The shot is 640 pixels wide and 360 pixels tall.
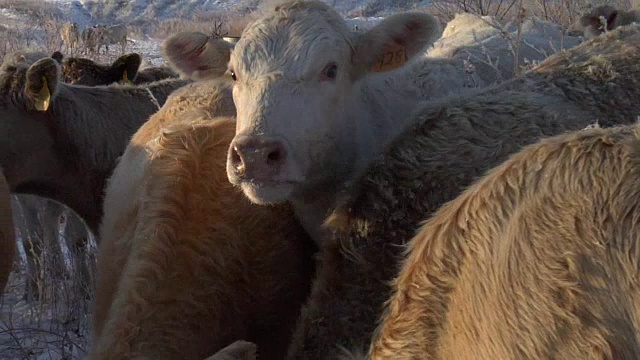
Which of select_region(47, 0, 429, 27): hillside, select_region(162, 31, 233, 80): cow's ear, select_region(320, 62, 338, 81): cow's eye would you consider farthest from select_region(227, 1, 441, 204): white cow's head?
select_region(47, 0, 429, 27): hillside

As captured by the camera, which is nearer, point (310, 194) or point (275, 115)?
point (275, 115)

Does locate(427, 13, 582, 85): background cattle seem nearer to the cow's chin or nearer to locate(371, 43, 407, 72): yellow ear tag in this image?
locate(371, 43, 407, 72): yellow ear tag

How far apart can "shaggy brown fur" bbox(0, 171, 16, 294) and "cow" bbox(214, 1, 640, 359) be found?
2260 mm

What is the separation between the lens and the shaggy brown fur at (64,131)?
22.2ft

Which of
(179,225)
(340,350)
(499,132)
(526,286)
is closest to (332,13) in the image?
(499,132)

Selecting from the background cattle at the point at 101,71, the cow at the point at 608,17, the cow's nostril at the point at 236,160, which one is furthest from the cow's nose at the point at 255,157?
the background cattle at the point at 101,71

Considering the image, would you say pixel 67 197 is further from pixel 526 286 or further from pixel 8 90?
pixel 526 286

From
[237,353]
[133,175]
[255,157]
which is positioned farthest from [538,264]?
[133,175]

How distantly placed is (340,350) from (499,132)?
120 cm

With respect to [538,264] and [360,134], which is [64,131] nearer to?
[360,134]

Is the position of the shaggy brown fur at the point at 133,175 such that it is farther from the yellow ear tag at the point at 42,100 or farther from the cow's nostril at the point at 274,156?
the yellow ear tag at the point at 42,100

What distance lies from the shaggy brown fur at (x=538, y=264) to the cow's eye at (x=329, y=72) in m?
1.87

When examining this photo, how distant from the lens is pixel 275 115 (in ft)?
12.2

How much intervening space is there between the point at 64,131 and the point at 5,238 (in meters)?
1.56
